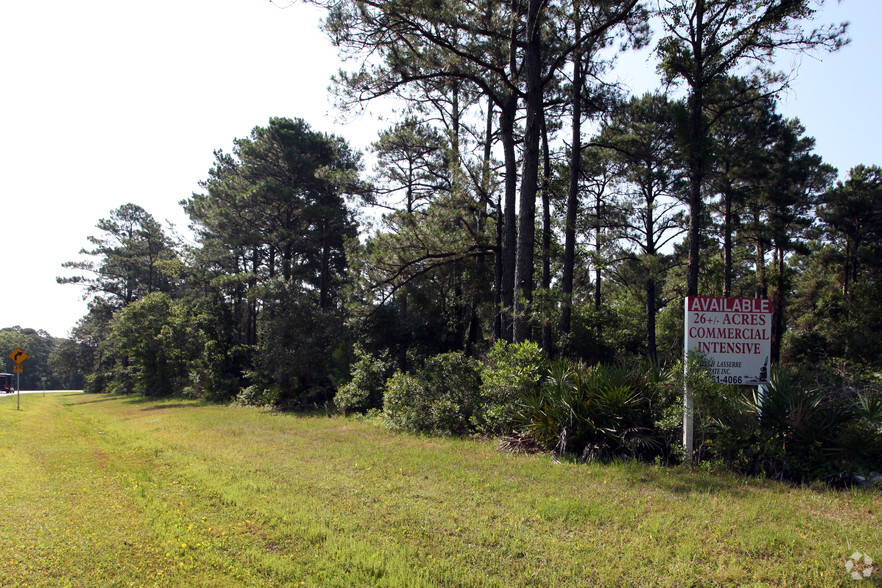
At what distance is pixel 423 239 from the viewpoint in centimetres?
1678

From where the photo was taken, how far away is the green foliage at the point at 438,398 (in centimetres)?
1208

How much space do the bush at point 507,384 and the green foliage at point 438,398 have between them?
2.08ft

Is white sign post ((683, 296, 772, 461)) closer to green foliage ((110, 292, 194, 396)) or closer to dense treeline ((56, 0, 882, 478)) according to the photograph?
dense treeline ((56, 0, 882, 478))

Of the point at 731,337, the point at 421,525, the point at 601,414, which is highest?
the point at 731,337

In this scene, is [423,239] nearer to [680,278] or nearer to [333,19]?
[333,19]

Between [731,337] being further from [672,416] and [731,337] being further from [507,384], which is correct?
[507,384]

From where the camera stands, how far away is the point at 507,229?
52.5 feet

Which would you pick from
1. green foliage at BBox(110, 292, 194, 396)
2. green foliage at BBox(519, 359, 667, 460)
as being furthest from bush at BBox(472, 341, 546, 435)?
green foliage at BBox(110, 292, 194, 396)


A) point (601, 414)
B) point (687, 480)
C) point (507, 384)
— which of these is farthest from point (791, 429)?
point (507, 384)

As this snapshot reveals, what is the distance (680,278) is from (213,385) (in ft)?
84.3

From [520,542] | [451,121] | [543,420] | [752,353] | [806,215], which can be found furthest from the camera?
[806,215]

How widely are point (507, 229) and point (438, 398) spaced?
5.99 m

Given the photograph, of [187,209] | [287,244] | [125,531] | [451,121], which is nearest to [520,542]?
[125,531]

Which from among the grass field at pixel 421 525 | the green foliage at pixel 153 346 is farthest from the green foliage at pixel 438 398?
the green foliage at pixel 153 346
